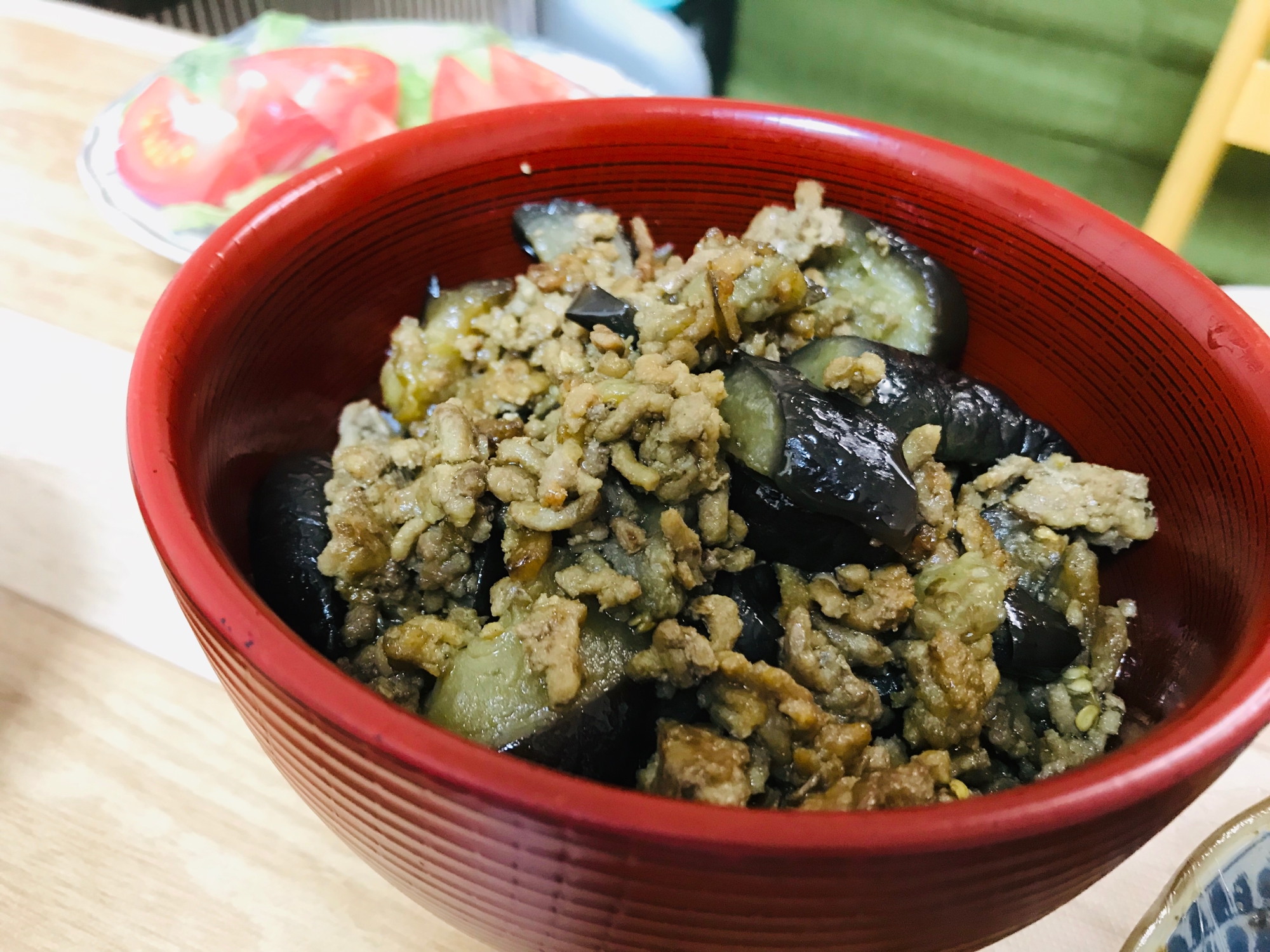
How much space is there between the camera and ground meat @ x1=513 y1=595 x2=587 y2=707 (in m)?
0.79

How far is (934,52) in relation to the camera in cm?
304

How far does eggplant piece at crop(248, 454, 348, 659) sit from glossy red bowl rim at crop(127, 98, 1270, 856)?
176 mm

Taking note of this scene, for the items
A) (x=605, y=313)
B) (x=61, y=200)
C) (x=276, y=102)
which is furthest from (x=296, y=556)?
(x=276, y=102)

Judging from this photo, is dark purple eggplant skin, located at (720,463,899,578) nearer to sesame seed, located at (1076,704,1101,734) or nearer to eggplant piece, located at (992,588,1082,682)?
eggplant piece, located at (992,588,1082,682)

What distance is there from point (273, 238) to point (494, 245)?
0.33m

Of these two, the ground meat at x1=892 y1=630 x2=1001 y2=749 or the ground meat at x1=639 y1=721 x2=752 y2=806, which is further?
the ground meat at x1=892 y1=630 x2=1001 y2=749

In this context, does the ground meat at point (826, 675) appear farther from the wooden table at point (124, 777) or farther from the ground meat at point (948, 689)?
the wooden table at point (124, 777)

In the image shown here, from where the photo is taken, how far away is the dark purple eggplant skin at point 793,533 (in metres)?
0.89

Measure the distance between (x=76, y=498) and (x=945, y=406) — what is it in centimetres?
123

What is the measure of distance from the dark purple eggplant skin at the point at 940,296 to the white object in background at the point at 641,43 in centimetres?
160

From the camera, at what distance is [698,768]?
0.76 metres

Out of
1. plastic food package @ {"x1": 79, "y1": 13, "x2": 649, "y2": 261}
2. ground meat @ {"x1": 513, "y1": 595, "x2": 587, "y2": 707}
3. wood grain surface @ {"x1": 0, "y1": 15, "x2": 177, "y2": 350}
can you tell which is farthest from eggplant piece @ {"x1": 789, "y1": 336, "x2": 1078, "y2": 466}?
plastic food package @ {"x1": 79, "y1": 13, "x2": 649, "y2": 261}

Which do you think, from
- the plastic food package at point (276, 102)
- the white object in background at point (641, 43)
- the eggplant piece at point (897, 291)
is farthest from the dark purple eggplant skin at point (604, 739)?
the white object in background at point (641, 43)

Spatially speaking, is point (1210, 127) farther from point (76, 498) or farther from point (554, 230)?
point (76, 498)
